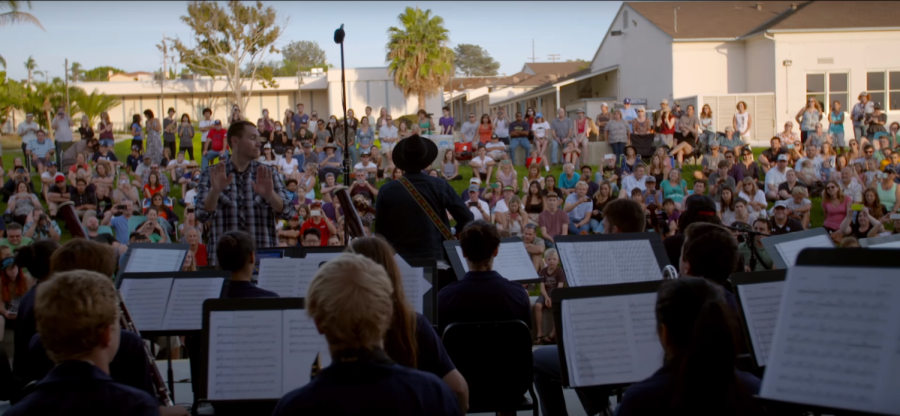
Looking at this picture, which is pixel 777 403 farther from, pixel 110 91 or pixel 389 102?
pixel 110 91

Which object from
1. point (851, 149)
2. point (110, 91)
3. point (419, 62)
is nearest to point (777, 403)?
point (851, 149)

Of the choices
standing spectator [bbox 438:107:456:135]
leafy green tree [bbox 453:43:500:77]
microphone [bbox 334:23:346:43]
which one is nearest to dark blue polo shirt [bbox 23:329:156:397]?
microphone [bbox 334:23:346:43]

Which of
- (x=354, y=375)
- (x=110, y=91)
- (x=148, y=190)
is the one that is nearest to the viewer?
(x=354, y=375)

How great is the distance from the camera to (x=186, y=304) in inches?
175

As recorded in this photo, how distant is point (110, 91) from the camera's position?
140 ft

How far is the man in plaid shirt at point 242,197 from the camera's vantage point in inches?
203

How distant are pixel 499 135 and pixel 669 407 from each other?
55.5ft

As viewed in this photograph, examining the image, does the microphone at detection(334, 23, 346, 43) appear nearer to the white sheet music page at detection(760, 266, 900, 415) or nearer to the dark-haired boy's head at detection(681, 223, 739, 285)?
the dark-haired boy's head at detection(681, 223, 739, 285)

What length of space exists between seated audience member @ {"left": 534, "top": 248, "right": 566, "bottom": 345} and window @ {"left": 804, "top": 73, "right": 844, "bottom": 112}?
53.8ft

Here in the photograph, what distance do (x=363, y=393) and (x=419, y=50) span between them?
1254 inches

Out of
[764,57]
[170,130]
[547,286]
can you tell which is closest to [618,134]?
[547,286]

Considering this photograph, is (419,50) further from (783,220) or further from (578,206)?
(783,220)

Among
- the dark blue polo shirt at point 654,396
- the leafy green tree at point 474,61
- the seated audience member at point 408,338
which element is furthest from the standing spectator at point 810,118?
the leafy green tree at point 474,61

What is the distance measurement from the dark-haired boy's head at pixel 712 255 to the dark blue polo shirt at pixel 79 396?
253 centimetres
